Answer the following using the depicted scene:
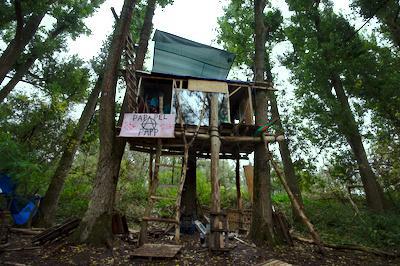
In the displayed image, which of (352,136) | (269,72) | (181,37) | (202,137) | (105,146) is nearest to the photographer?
(105,146)

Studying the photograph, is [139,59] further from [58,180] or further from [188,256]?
[188,256]

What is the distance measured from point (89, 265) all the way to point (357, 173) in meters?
13.4

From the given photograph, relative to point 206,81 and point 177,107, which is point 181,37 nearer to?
point 206,81

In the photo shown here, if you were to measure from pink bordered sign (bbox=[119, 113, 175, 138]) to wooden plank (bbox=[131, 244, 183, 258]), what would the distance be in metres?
3.36

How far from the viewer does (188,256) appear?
265 inches

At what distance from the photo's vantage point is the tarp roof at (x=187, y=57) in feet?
35.9

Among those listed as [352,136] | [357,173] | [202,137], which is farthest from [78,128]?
[357,173]

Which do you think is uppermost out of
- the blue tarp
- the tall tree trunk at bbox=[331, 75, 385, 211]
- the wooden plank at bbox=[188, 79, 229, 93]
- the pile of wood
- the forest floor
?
the wooden plank at bbox=[188, 79, 229, 93]

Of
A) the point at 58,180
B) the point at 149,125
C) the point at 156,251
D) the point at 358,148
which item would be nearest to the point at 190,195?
the point at 149,125

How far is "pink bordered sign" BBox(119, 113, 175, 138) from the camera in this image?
8461 mm

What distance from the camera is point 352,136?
40.9 ft

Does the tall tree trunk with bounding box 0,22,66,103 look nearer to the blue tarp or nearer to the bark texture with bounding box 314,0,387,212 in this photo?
the blue tarp

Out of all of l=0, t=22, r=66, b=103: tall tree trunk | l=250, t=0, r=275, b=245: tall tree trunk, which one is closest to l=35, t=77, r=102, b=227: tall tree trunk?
l=0, t=22, r=66, b=103: tall tree trunk

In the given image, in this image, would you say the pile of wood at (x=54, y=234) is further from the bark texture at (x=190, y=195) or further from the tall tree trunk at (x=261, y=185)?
the tall tree trunk at (x=261, y=185)
